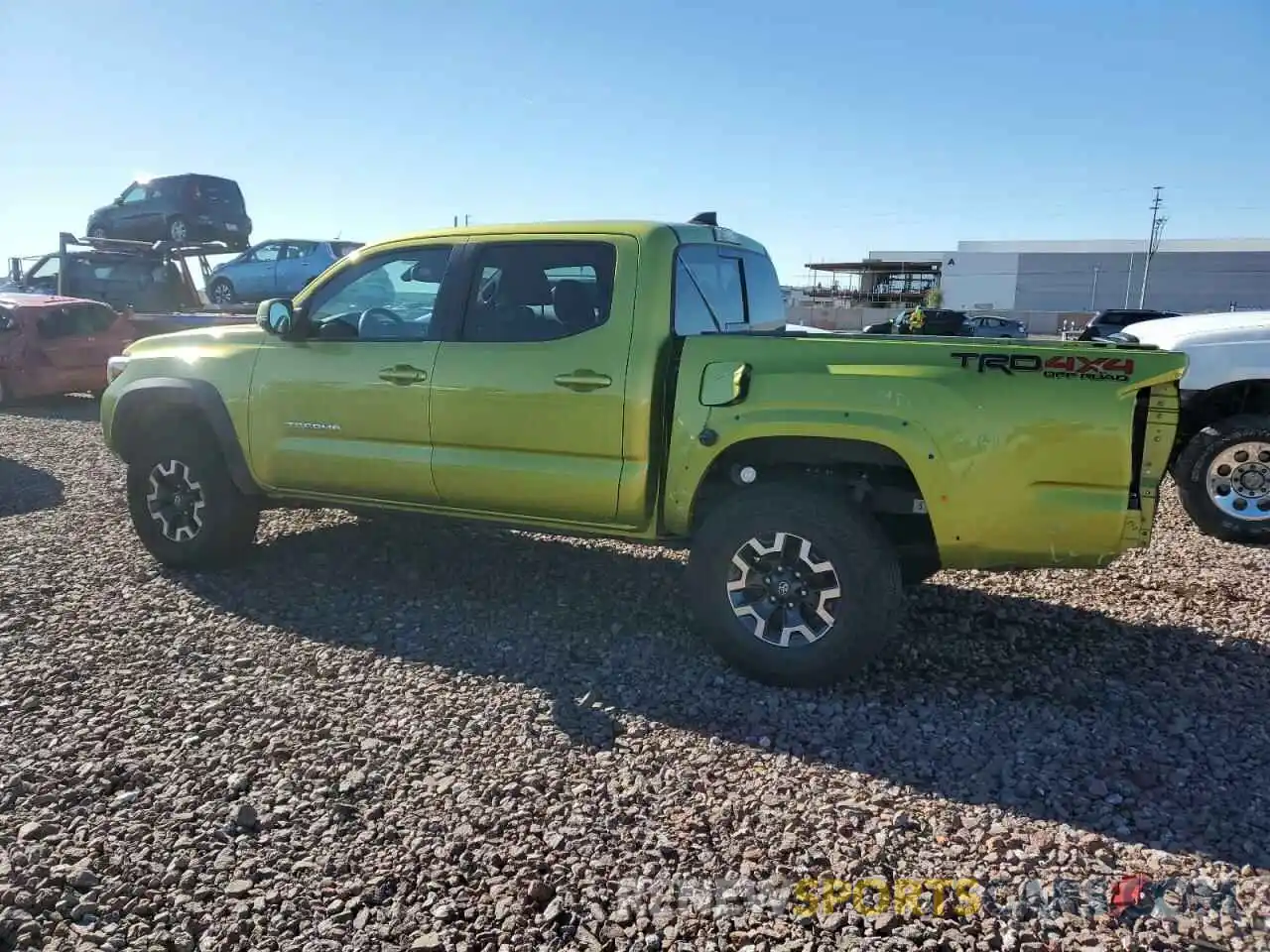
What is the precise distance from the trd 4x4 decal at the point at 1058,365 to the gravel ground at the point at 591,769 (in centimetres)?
138

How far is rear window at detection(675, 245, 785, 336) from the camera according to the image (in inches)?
173

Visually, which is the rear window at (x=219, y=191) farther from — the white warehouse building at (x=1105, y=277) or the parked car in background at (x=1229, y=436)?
the white warehouse building at (x=1105, y=277)

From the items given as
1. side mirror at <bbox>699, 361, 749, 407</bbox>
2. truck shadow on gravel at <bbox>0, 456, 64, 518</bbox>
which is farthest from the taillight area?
truck shadow on gravel at <bbox>0, 456, 64, 518</bbox>

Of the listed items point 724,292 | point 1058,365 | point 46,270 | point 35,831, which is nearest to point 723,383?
point 724,292

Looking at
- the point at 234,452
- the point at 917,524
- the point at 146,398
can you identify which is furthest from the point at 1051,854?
the point at 146,398

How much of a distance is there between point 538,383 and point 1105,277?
7317cm

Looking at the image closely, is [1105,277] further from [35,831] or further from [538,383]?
[35,831]

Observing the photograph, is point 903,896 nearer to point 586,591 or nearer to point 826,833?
point 826,833

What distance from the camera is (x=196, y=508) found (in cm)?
536

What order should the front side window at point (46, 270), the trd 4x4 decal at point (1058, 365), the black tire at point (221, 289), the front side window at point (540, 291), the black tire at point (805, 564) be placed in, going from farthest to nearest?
the black tire at point (221, 289) < the front side window at point (46, 270) < the front side window at point (540, 291) < the black tire at point (805, 564) < the trd 4x4 decal at point (1058, 365)

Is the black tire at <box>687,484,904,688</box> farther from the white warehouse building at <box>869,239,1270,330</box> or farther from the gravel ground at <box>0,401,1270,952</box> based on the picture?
the white warehouse building at <box>869,239,1270,330</box>

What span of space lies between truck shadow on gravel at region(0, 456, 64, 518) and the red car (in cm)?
341

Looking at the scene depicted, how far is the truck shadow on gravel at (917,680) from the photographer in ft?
10.6

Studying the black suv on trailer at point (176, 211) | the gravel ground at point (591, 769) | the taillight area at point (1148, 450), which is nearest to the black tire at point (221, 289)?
the black suv on trailer at point (176, 211)
